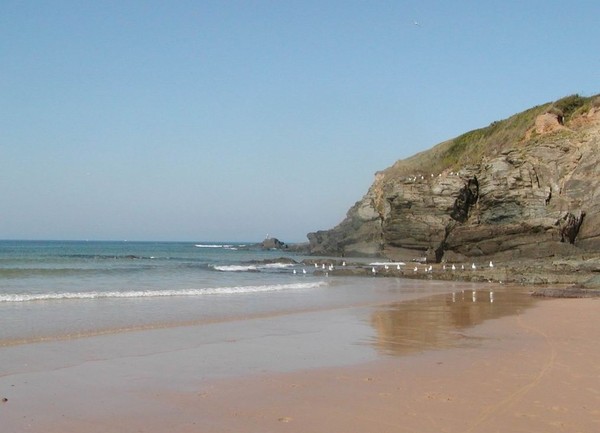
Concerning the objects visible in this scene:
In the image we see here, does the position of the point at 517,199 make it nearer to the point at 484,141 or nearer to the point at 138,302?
the point at 484,141

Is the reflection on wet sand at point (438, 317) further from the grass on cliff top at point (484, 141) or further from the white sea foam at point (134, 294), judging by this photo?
the grass on cliff top at point (484, 141)

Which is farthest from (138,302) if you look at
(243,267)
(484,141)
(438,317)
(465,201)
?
(484,141)

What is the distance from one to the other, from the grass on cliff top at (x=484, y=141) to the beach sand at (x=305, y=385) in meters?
44.1

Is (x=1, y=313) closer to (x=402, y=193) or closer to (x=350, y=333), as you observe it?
(x=350, y=333)

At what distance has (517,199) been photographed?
42.4 meters

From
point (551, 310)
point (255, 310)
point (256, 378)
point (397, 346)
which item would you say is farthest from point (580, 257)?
point (256, 378)

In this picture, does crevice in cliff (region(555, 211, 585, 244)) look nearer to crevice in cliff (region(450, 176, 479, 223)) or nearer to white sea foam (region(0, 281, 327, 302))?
crevice in cliff (region(450, 176, 479, 223))

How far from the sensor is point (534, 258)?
38375 mm

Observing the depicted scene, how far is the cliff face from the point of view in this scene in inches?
1528

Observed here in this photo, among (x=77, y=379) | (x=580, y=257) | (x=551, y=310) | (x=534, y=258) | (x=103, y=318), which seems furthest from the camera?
(x=534, y=258)

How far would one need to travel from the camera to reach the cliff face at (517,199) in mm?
38812

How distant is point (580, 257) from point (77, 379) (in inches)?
1259

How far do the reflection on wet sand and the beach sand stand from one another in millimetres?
162

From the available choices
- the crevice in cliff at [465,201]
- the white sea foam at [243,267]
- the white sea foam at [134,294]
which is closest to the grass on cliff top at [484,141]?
the crevice in cliff at [465,201]
